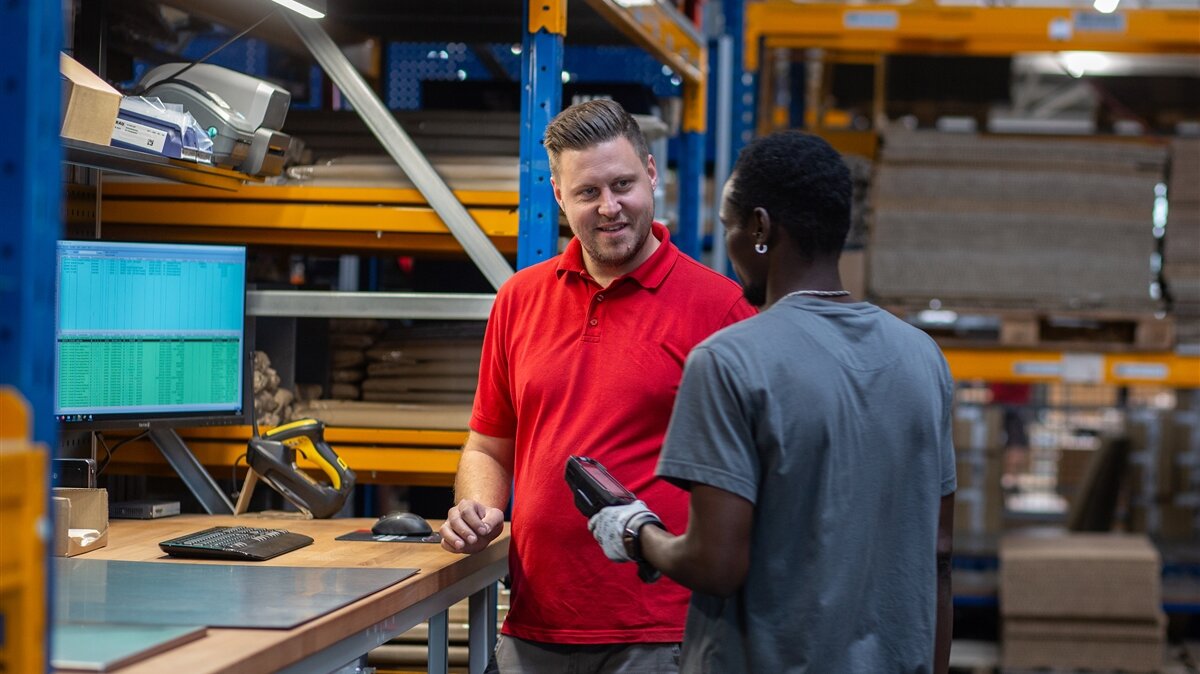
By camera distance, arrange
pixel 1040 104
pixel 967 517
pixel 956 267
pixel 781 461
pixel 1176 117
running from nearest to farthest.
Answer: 1. pixel 781 461
2. pixel 956 267
3. pixel 967 517
4. pixel 1176 117
5. pixel 1040 104

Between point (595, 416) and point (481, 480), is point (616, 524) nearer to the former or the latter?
point (595, 416)

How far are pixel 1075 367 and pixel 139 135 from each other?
4181 millimetres

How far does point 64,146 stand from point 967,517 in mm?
5142

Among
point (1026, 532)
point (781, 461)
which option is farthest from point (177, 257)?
point (1026, 532)

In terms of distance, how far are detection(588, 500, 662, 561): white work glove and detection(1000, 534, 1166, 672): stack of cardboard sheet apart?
4014 mm

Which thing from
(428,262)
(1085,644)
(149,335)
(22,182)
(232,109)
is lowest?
(1085,644)

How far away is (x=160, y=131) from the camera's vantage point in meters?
3.28

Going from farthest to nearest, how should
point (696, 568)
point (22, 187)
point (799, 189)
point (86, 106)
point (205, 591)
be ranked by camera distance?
point (86, 106) → point (205, 591) → point (799, 189) → point (696, 568) → point (22, 187)

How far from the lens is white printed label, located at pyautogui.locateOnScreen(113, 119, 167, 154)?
3137mm

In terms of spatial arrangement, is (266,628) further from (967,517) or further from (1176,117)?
(1176,117)

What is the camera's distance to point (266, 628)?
2189mm

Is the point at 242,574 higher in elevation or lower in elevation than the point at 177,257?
lower

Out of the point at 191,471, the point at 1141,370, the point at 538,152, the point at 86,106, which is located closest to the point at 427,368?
the point at 191,471

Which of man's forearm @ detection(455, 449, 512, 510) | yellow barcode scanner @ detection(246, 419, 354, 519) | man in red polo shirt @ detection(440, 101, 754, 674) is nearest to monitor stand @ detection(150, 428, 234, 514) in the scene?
yellow barcode scanner @ detection(246, 419, 354, 519)
